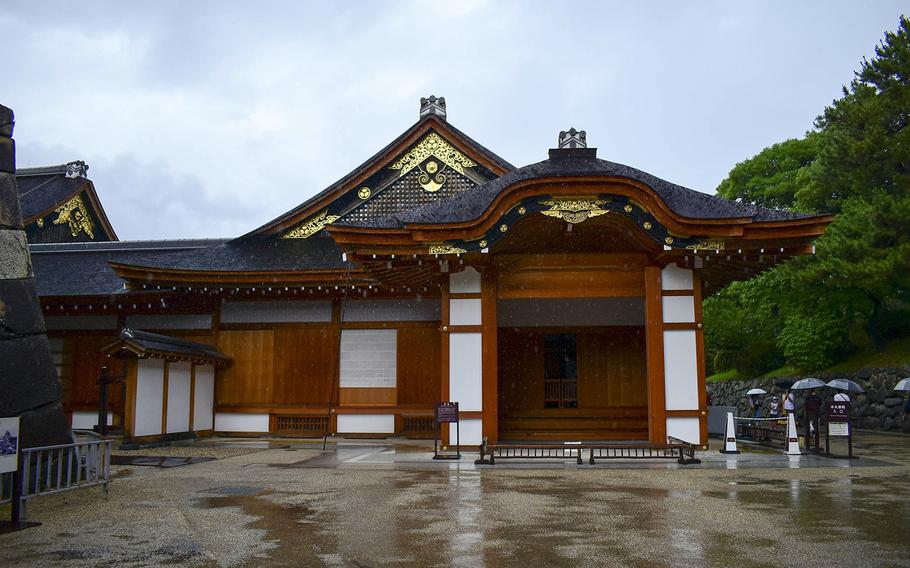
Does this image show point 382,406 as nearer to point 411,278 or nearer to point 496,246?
point 411,278

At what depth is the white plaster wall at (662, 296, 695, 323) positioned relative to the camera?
14273 millimetres

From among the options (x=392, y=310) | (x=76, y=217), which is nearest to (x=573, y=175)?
(x=392, y=310)

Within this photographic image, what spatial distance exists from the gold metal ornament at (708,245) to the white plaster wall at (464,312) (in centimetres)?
434

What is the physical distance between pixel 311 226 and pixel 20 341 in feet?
37.2

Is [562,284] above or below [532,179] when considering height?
below

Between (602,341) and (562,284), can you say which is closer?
(562,284)

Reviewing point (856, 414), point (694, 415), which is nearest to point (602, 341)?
point (694, 415)

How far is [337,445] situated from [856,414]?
61.4 ft

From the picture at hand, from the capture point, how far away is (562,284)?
14.9 metres

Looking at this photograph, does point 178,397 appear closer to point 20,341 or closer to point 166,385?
point 166,385

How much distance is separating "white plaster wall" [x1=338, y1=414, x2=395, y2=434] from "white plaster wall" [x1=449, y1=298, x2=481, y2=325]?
4.45 meters

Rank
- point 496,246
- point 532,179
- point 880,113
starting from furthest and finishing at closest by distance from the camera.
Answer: point 880,113, point 496,246, point 532,179

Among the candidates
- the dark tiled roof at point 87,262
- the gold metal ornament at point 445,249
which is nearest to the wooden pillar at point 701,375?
the gold metal ornament at point 445,249

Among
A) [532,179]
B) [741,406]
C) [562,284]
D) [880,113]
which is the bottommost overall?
[741,406]
